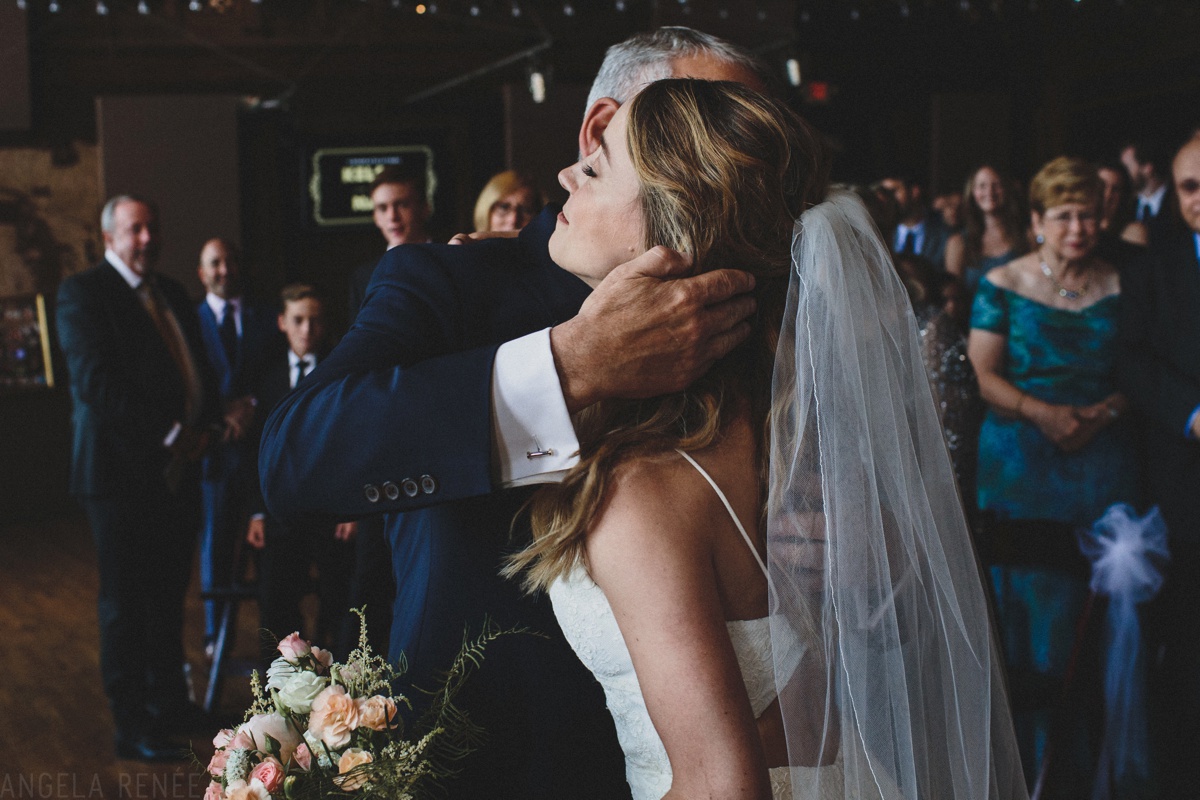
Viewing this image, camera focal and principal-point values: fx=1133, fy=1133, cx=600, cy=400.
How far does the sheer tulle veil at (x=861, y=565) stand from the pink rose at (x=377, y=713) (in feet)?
1.48

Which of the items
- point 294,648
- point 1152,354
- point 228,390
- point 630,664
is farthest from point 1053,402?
point 228,390

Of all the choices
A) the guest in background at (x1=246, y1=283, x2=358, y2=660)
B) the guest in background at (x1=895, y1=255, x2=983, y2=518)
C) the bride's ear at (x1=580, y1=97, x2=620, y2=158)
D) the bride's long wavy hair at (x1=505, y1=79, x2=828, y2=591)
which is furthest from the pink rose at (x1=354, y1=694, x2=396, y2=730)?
the guest in background at (x1=246, y1=283, x2=358, y2=660)

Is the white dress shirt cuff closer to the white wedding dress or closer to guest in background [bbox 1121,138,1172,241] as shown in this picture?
the white wedding dress

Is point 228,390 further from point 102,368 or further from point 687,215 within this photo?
point 687,215

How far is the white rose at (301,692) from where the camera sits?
1.28m

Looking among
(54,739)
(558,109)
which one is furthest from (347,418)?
(558,109)

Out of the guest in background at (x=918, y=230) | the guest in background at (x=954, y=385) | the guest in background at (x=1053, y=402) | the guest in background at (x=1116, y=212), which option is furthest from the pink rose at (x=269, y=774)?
the guest in background at (x=918, y=230)

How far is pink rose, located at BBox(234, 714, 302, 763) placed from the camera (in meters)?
1.26

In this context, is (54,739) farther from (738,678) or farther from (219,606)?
(738,678)

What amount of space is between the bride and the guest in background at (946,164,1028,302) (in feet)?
14.6

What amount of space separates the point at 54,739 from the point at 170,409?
4.06 ft

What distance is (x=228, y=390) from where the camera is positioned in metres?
5.27

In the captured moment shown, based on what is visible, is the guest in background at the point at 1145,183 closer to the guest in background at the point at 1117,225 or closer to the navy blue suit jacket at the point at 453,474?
the guest in background at the point at 1117,225

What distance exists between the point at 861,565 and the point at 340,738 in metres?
0.65
